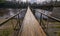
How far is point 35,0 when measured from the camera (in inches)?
791

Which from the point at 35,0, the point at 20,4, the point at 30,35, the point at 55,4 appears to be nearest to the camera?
the point at 30,35

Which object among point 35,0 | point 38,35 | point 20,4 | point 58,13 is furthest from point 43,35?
point 35,0

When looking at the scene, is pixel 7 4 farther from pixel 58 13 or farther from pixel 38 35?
pixel 38 35

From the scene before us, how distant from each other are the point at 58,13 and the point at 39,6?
3.57 metres

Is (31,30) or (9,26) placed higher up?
(31,30)

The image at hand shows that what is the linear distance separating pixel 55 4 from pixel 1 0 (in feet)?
22.8

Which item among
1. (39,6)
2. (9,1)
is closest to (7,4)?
(9,1)

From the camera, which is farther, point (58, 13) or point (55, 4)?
point (55, 4)

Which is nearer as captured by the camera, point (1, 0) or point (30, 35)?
point (30, 35)

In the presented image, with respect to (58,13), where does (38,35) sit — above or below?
above

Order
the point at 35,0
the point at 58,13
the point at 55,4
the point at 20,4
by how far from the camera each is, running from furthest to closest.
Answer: the point at 35,0, the point at 55,4, the point at 20,4, the point at 58,13

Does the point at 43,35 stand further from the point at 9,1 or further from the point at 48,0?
the point at 48,0

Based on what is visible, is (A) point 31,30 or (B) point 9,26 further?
(B) point 9,26

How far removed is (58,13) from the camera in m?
14.2
